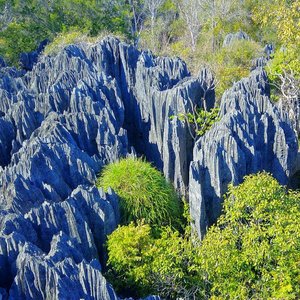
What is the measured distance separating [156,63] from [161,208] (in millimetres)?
6620

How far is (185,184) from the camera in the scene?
11484 mm

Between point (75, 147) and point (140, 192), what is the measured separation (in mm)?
1938

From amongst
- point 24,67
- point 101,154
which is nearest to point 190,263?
point 101,154

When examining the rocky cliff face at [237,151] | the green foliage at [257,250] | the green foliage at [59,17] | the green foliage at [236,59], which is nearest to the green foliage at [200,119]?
the rocky cliff face at [237,151]

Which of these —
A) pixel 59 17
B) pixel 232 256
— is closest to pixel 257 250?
pixel 232 256

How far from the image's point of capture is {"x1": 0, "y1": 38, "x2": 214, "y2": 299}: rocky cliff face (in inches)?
274

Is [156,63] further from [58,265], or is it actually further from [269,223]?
[58,265]

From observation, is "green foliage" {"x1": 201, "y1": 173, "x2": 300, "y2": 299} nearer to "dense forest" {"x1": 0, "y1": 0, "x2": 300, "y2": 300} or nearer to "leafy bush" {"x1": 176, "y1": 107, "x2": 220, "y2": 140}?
"dense forest" {"x1": 0, "y1": 0, "x2": 300, "y2": 300}

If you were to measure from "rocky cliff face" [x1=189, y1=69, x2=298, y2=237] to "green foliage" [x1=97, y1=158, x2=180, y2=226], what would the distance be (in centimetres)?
63

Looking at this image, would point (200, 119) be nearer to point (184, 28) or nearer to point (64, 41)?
point (64, 41)

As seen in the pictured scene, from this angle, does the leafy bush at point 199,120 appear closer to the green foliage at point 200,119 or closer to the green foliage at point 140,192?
the green foliage at point 200,119

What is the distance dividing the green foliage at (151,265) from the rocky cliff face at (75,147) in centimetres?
57

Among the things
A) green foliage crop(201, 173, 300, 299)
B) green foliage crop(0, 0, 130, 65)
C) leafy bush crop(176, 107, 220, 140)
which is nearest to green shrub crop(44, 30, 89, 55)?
green foliage crop(0, 0, 130, 65)

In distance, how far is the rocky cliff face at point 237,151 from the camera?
9.78 m
